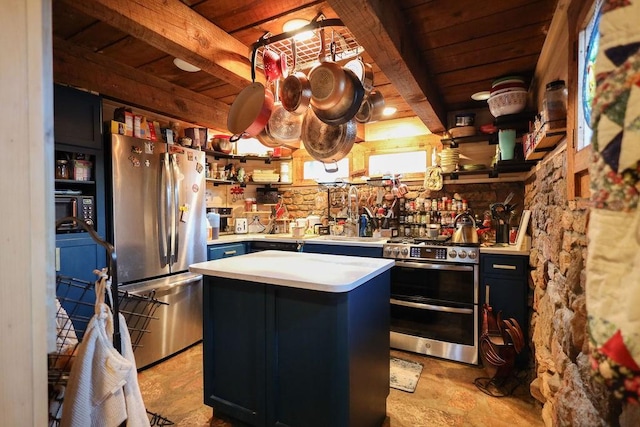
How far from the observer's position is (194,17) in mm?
1851

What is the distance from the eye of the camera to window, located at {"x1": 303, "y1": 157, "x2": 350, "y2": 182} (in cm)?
413

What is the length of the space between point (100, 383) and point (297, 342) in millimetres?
858

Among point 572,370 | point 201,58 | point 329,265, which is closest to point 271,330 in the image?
point 329,265

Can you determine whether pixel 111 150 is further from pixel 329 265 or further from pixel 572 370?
pixel 572 370

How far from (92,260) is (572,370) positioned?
290cm

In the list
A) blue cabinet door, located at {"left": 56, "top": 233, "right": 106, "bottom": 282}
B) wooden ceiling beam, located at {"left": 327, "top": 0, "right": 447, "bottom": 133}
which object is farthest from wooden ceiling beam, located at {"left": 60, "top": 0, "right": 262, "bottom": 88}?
blue cabinet door, located at {"left": 56, "top": 233, "right": 106, "bottom": 282}

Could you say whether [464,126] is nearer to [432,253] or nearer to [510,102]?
[510,102]

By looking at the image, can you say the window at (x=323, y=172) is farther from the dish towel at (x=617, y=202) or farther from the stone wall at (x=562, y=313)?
the dish towel at (x=617, y=202)

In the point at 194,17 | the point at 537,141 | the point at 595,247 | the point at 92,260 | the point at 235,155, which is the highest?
the point at 194,17

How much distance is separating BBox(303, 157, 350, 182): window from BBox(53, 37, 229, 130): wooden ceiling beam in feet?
4.19

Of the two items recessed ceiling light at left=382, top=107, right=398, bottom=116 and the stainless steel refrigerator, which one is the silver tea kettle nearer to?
recessed ceiling light at left=382, top=107, right=398, bottom=116

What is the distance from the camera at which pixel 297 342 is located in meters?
1.60

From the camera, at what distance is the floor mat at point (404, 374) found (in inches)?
92.4

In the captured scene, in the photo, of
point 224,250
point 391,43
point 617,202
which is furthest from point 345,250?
point 617,202
